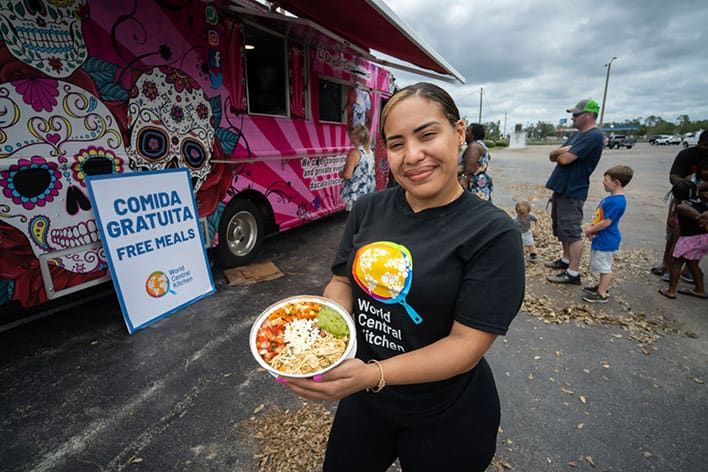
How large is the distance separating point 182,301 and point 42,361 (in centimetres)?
121

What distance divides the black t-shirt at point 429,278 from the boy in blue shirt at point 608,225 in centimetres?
347

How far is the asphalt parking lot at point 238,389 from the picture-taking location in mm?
2135

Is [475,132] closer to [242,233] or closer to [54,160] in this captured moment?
[242,233]

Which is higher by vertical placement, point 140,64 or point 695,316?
point 140,64

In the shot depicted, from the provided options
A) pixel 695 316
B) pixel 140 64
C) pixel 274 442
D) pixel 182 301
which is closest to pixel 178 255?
pixel 182 301

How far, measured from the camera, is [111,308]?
12.2 feet

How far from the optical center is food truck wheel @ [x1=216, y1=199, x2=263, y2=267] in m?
4.48

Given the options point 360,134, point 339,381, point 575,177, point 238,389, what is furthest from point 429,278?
point 360,134

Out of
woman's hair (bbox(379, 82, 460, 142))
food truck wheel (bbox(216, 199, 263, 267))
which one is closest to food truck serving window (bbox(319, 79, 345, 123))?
food truck wheel (bbox(216, 199, 263, 267))

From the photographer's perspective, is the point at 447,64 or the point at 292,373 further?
the point at 447,64

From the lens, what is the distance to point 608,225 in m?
3.80

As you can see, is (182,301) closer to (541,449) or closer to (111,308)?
(111,308)

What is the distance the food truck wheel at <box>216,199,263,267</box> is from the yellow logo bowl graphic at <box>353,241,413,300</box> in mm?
3557

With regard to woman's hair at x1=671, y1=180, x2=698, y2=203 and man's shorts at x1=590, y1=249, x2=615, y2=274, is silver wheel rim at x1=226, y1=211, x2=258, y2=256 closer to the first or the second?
man's shorts at x1=590, y1=249, x2=615, y2=274
